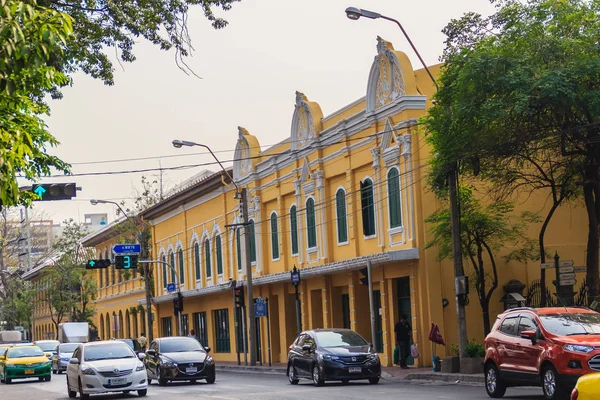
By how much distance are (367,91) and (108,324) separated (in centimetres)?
5088

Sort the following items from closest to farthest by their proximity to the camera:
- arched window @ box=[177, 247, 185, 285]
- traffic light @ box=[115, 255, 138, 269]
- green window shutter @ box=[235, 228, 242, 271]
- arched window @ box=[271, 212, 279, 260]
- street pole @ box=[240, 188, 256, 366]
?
1. street pole @ box=[240, 188, 256, 366]
2. arched window @ box=[271, 212, 279, 260]
3. green window shutter @ box=[235, 228, 242, 271]
4. traffic light @ box=[115, 255, 138, 269]
5. arched window @ box=[177, 247, 185, 285]

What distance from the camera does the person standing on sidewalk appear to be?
33406 millimetres

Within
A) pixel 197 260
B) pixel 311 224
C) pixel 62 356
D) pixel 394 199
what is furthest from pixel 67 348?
pixel 394 199

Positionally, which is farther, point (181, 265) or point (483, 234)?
point (181, 265)

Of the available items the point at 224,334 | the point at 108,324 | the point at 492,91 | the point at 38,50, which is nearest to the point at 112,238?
the point at 108,324

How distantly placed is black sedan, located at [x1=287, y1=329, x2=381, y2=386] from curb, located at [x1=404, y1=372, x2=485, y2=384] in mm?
1826

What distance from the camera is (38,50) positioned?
9.52m

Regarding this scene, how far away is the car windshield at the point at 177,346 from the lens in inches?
1268

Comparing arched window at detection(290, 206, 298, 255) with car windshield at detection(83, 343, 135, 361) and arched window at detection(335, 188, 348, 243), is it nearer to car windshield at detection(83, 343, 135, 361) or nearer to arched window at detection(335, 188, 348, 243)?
arched window at detection(335, 188, 348, 243)

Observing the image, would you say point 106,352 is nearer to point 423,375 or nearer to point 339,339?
point 339,339

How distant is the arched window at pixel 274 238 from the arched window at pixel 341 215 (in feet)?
21.4

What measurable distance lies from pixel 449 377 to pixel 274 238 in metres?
19.7

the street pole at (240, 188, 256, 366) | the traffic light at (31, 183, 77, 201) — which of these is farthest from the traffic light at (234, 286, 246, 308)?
the traffic light at (31, 183, 77, 201)

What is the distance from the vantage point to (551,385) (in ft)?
60.1
